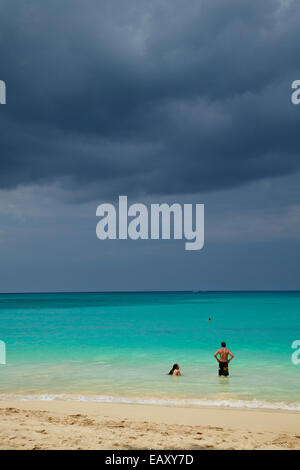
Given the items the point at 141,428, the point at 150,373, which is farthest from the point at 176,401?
the point at 150,373

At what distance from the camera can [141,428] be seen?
28.9ft

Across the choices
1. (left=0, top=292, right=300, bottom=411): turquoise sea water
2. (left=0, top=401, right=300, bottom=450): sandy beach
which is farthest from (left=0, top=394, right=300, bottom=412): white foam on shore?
(left=0, top=401, right=300, bottom=450): sandy beach

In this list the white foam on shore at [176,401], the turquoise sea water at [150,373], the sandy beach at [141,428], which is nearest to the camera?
the sandy beach at [141,428]

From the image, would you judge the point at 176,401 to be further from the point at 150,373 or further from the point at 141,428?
the point at 150,373

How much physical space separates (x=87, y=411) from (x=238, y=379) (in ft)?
26.7

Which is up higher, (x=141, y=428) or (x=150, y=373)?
(x=141, y=428)

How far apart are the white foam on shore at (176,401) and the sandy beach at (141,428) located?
98cm

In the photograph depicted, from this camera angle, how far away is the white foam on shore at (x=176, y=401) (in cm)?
1243

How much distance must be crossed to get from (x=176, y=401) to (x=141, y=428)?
469cm

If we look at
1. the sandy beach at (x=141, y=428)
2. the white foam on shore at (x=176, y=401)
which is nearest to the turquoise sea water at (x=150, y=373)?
the white foam on shore at (x=176, y=401)

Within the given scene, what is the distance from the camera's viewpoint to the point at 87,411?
36.8ft

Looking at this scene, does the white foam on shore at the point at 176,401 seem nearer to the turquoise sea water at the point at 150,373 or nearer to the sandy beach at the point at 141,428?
the turquoise sea water at the point at 150,373
